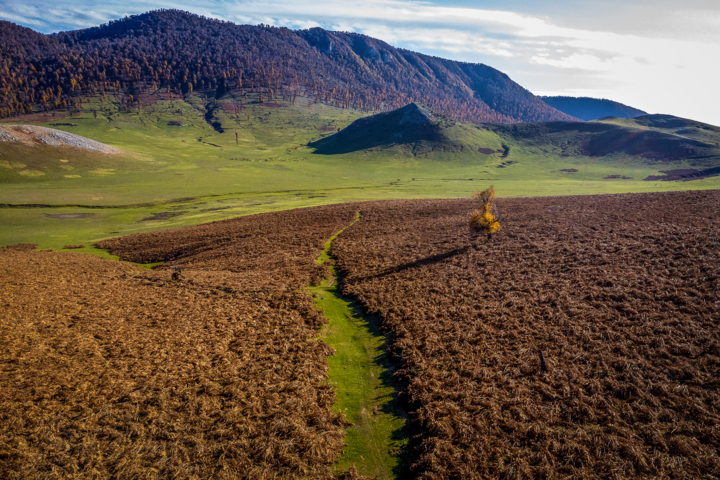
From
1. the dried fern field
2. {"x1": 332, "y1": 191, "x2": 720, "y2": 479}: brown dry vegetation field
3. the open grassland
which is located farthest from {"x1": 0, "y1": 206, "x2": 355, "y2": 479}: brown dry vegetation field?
the open grassland

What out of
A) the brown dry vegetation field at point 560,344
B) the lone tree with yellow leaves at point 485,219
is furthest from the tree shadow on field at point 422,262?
the lone tree with yellow leaves at point 485,219

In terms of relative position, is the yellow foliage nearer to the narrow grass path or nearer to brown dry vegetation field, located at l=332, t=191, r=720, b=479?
brown dry vegetation field, located at l=332, t=191, r=720, b=479

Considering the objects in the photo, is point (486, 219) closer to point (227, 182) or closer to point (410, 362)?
point (410, 362)

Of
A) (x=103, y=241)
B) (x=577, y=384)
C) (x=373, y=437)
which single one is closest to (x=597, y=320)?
A: (x=577, y=384)

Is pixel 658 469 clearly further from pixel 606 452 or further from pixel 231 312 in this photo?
pixel 231 312

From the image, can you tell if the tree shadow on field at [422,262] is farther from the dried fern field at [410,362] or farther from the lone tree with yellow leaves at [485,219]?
the lone tree with yellow leaves at [485,219]

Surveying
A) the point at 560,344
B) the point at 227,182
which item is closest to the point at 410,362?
the point at 560,344

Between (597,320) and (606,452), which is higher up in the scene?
(597,320)
